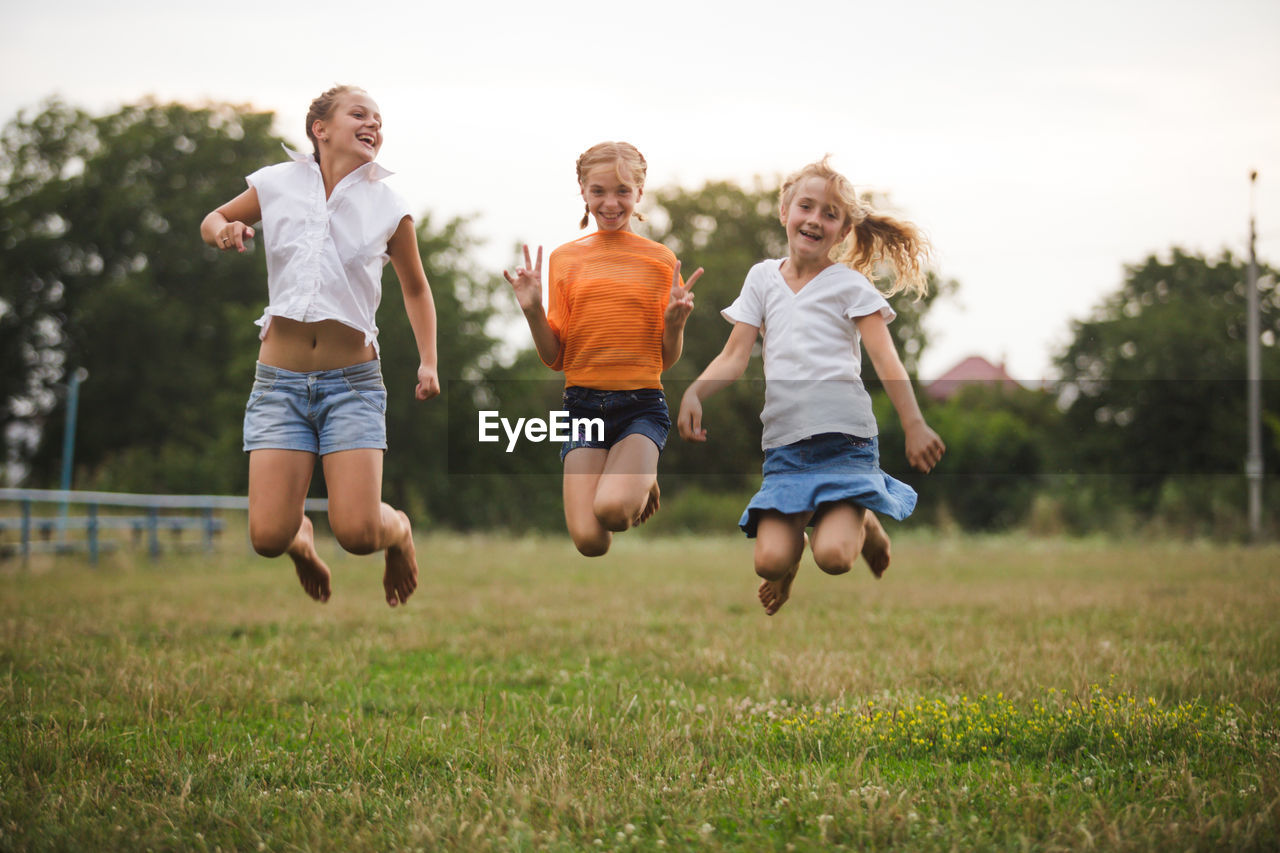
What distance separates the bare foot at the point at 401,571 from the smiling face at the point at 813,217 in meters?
2.46

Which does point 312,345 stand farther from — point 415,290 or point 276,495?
point 276,495

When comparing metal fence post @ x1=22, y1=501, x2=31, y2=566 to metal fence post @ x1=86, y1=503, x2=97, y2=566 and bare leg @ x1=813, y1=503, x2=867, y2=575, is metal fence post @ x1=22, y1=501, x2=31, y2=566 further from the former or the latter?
bare leg @ x1=813, y1=503, x2=867, y2=575

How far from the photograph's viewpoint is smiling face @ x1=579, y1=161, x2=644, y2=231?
212 inches

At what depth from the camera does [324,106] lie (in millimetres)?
5281

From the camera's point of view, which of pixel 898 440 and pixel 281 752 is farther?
pixel 898 440

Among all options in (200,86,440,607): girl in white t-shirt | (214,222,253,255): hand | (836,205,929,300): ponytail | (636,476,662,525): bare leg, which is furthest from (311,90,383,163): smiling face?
(836,205,929,300): ponytail

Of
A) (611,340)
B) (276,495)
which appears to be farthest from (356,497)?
(611,340)

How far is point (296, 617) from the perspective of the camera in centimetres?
1023

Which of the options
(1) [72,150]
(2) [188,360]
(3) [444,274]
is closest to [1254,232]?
(3) [444,274]

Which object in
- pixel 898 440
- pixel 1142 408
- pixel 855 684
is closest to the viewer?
pixel 855 684

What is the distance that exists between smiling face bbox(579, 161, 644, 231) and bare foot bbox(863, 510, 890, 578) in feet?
6.36

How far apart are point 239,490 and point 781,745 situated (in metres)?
24.2

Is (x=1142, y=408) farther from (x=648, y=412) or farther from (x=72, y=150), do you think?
(x=72, y=150)

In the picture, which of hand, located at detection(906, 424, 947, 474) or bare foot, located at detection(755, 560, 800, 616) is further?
bare foot, located at detection(755, 560, 800, 616)
